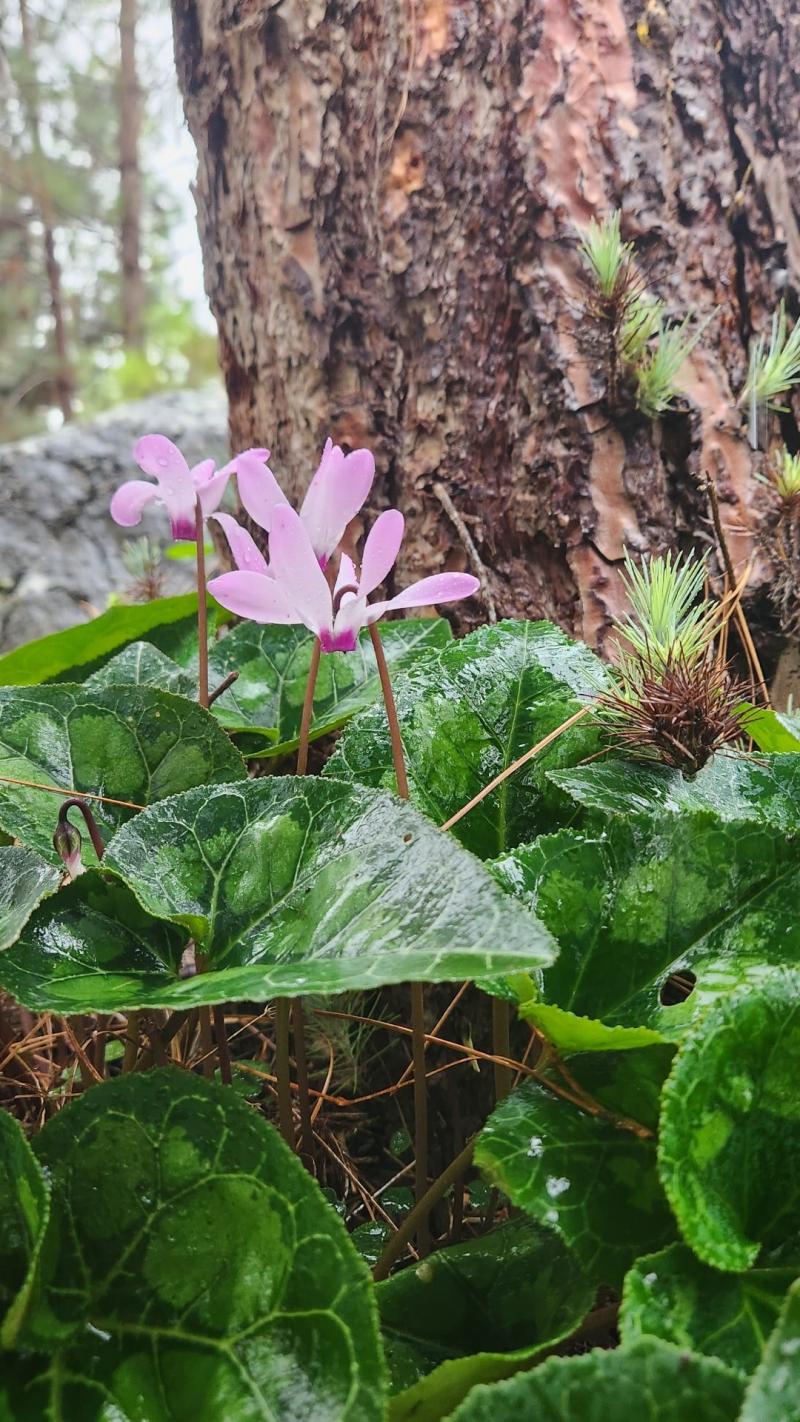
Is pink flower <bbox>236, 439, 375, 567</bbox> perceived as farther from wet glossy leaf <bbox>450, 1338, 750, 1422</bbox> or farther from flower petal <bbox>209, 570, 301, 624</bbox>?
wet glossy leaf <bbox>450, 1338, 750, 1422</bbox>

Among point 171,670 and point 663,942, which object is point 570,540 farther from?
point 663,942

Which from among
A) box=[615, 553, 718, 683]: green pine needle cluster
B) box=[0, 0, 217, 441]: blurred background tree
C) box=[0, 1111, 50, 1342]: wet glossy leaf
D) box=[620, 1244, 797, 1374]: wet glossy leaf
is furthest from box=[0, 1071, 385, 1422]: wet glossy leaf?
box=[0, 0, 217, 441]: blurred background tree

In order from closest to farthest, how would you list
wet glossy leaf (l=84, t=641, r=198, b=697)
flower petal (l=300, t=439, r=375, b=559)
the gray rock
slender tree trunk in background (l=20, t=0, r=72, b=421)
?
flower petal (l=300, t=439, r=375, b=559), wet glossy leaf (l=84, t=641, r=198, b=697), the gray rock, slender tree trunk in background (l=20, t=0, r=72, b=421)

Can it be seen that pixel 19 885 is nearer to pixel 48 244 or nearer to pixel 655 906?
pixel 655 906

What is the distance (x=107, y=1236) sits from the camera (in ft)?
1.56

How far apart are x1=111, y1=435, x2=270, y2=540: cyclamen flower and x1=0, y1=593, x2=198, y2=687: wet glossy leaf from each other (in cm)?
22

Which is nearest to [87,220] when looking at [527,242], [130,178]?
[130,178]

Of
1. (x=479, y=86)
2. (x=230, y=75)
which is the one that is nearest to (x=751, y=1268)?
(x=479, y=86)

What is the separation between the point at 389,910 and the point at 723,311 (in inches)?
38.4

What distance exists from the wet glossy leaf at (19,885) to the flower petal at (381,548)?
271mm

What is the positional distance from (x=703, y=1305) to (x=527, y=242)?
1.06 meters

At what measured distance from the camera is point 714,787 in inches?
26.7

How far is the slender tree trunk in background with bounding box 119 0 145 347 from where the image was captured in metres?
5.89

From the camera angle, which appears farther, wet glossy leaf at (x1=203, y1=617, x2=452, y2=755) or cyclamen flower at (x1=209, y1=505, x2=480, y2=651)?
wet glossy leaf at (x1=203, y1=617, x2=452, y2=755)
